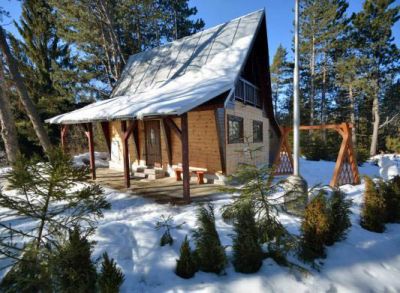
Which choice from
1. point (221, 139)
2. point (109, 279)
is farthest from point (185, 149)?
point (109, 279)

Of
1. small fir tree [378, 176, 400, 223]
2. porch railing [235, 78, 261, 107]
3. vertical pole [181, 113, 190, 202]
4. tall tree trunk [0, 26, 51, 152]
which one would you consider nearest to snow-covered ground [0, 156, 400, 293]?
small fir tree [378, 176, 400, 223]

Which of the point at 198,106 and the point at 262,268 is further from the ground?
the point at 198,106

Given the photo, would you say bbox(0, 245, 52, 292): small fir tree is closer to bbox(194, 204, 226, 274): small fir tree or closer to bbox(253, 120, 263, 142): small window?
bbox(194, 204, 226, 274): small fir tree

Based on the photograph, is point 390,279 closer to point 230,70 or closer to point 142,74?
point 230,70

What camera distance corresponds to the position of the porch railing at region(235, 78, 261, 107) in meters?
8.61

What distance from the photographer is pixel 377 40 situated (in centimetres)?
1716

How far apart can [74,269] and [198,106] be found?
481 cm

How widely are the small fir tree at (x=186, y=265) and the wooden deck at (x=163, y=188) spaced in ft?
7.97

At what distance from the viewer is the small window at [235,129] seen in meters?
7.86

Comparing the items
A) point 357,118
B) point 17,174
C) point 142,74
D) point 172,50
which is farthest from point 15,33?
point 357,118

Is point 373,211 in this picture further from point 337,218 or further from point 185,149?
point 185,149

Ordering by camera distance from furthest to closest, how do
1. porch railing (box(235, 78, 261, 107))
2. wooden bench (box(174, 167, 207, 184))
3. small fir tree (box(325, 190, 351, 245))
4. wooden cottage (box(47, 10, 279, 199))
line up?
porch railing (box(235, 78, 261, 107)) < wooden bench (box(174, 167, 207, 184)) < wooden cottage (box(47, 10, 279, 199)) < small fir tree (box(325, 190, 351, 245))

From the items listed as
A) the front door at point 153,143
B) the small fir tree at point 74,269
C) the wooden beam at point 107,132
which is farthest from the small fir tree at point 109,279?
the wooden beam at point 107,132

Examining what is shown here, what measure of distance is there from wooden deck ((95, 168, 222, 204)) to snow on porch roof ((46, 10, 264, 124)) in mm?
2265
